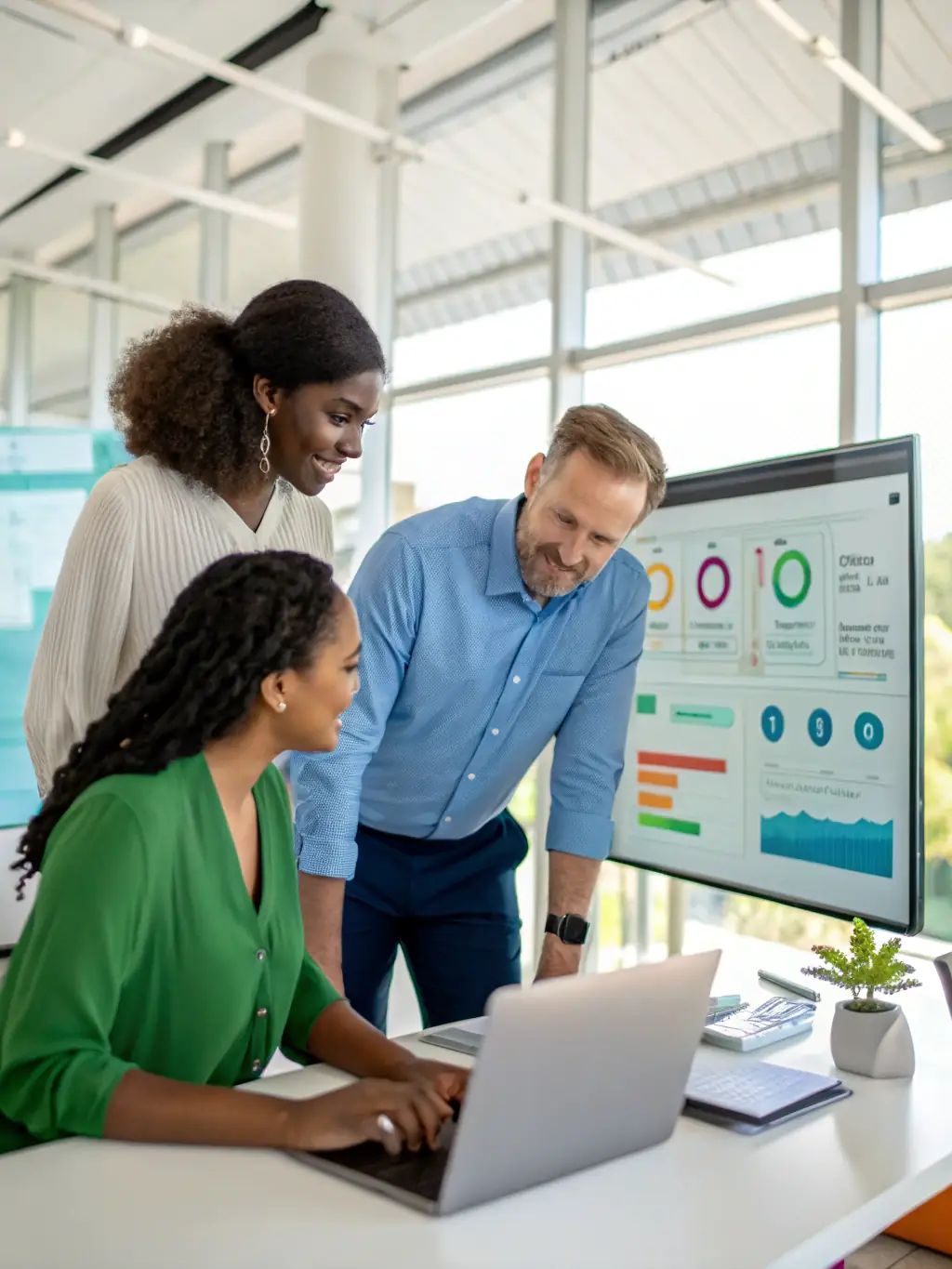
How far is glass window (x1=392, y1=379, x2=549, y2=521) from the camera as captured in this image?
419 centimetres

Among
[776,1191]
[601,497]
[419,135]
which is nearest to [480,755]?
[601,497]

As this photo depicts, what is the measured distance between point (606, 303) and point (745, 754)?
2030 millimetres

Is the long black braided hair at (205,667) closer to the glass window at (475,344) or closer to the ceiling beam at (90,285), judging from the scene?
the glass window at (475,344)

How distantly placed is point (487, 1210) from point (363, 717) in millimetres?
948

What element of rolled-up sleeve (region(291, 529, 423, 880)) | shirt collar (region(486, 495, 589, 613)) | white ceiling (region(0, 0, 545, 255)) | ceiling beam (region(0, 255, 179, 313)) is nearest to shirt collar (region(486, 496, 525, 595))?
shirt collar (region(486, 495, 589, 613))

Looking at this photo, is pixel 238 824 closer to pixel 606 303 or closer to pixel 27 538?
pixel 606 303

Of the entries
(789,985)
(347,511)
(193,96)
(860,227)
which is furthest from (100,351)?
(789,985)

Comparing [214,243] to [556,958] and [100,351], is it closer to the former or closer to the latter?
[100,351]

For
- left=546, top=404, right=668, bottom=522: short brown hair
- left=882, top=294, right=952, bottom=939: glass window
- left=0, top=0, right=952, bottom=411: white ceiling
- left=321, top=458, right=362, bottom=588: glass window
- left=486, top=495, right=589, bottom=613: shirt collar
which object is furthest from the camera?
left=321, top=458, right=362, bottom=588: glass window

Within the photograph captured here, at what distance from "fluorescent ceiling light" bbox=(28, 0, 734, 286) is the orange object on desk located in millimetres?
2441

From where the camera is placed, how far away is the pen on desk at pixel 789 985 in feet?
6.27

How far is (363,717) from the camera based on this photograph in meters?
1.91

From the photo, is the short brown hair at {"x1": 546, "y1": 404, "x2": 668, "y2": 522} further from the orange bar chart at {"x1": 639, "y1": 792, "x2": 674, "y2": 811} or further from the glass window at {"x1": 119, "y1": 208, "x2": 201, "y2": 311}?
the glass window at {"x1": 119, "y1": 208, "x2": 201, "y2": 311}

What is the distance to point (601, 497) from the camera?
180 centimetres
